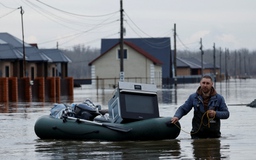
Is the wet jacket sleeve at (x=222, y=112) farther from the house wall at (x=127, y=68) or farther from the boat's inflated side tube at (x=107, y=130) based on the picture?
the house wall at (x=127, y=68)

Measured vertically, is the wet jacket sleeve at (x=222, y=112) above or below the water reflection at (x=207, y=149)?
above

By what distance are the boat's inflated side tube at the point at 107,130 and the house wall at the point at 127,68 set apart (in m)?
80.0

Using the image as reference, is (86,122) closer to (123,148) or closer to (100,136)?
(100,136)

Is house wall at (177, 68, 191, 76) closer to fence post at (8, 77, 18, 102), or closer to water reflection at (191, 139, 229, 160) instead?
fence post at (8, 77, 18, 102)

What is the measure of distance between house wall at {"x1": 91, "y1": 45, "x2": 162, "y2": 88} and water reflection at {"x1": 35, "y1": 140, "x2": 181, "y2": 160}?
81.2 meters

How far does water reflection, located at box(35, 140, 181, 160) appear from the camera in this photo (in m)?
14.9

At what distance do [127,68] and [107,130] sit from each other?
82.6 meters

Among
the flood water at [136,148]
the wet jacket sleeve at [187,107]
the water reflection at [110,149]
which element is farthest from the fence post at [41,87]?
the wet jacket sleeve at [187,107]

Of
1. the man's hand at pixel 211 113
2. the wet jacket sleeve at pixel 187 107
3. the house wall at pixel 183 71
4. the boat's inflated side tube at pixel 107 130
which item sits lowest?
the boat's inflated side tube at pixel 107 130

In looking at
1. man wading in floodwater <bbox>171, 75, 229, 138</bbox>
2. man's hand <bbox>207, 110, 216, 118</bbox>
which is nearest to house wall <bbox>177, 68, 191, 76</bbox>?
man wading in floodwater <bbox>171, 75, 229, 138</bbox>

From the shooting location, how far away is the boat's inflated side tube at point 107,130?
693 inches

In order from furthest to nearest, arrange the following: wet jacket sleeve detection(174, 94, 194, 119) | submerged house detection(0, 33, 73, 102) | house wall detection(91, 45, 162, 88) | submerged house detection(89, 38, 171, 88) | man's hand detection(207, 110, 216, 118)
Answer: house wall detection(91, 45, 162, 88) < submerged house detection(89, 38, 171, 88) < submerged house detection(0, 33, 73, 102) < wet jacket sleeve detection(174, 94, 194, 119) < man's hand detection(207, 110, 216, 118)

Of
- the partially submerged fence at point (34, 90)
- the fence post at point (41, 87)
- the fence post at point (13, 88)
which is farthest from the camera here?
the fence post at point (41, 87)

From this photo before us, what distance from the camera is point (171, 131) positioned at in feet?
57.9
